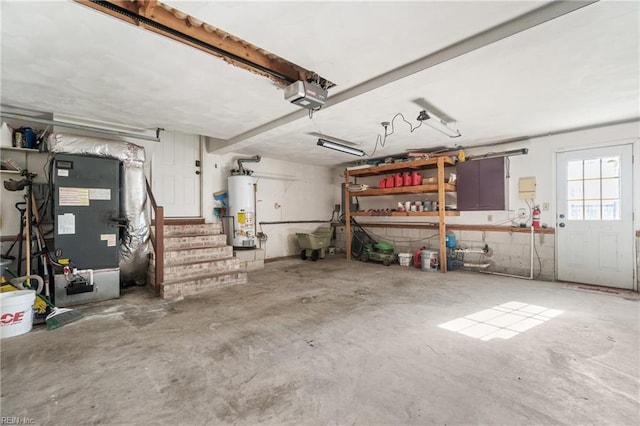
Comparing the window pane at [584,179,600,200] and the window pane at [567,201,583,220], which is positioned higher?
the window pane at [584,179,600,200]

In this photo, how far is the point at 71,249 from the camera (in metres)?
3.91

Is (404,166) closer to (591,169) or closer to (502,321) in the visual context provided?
(591,169)

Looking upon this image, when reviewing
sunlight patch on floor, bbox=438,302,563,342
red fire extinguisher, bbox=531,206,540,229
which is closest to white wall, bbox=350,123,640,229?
red fire extinguisher, bbox=531,206,540,229

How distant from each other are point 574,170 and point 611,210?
2.78ft

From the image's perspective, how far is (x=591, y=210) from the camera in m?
4.81

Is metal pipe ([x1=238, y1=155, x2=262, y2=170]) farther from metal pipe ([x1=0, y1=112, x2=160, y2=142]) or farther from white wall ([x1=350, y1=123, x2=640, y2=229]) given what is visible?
white wall ([x1=350, y1=123, x2=640, y2=229])

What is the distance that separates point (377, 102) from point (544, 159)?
3859 mm

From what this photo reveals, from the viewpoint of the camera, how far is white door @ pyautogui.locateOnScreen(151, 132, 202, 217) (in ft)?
18.3

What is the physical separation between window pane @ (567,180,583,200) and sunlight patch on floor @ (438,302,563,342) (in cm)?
254

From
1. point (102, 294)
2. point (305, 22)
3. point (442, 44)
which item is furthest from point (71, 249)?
point (442, 44)

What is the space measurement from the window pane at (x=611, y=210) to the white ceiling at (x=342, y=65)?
53.1 inches

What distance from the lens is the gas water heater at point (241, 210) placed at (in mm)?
6184

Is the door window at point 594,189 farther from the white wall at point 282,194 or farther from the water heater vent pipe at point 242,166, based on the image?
the water heater vent pipe at point 242,166

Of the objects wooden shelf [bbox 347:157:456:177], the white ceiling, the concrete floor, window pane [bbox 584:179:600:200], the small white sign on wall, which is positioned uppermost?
the white ceiling
